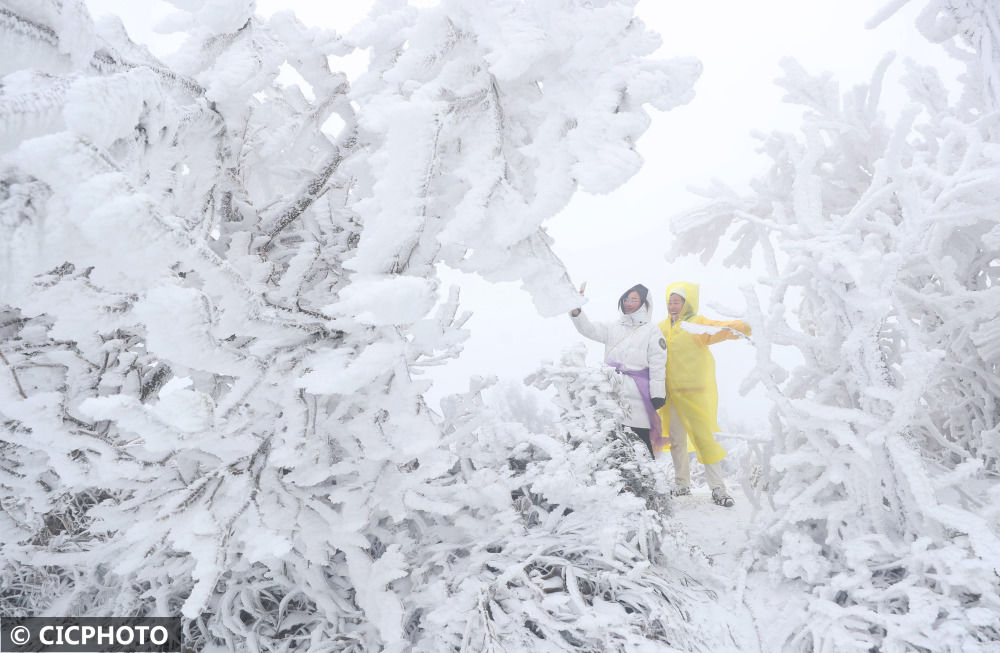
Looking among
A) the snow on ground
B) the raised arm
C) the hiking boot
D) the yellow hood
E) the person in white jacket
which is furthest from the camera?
the yellow hood

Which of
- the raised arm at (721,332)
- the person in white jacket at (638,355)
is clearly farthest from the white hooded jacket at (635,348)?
the raised arm at (721,332)

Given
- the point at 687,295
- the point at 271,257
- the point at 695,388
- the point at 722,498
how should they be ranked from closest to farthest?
the point at 271,257 < the point at 722,498 < the point at 695,388 < the point at 687,295

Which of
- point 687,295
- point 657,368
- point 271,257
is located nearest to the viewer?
point 271,257

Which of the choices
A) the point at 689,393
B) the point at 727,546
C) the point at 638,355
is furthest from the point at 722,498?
the point at 638,355

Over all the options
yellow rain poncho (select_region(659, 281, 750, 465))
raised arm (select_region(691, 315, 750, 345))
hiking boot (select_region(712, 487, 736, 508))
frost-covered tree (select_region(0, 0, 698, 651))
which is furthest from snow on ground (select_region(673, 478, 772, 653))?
raised arm (select_region(691, 315, 750, 345))

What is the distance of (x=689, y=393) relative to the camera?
14.6 feet

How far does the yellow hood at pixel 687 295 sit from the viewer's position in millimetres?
4898

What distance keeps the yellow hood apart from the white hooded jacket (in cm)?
42

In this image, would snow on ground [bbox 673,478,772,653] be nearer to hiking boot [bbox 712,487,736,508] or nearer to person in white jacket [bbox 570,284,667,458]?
hiking boot [bbox 712,487,736,508]

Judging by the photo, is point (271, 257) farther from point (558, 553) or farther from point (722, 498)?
point (722, 498)

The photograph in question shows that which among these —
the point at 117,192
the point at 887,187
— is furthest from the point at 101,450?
the point at 887,187

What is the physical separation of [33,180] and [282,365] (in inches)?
→ 25.6

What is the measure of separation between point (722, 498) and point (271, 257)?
3.61 metres

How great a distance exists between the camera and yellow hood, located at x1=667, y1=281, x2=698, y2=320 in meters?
4.90
